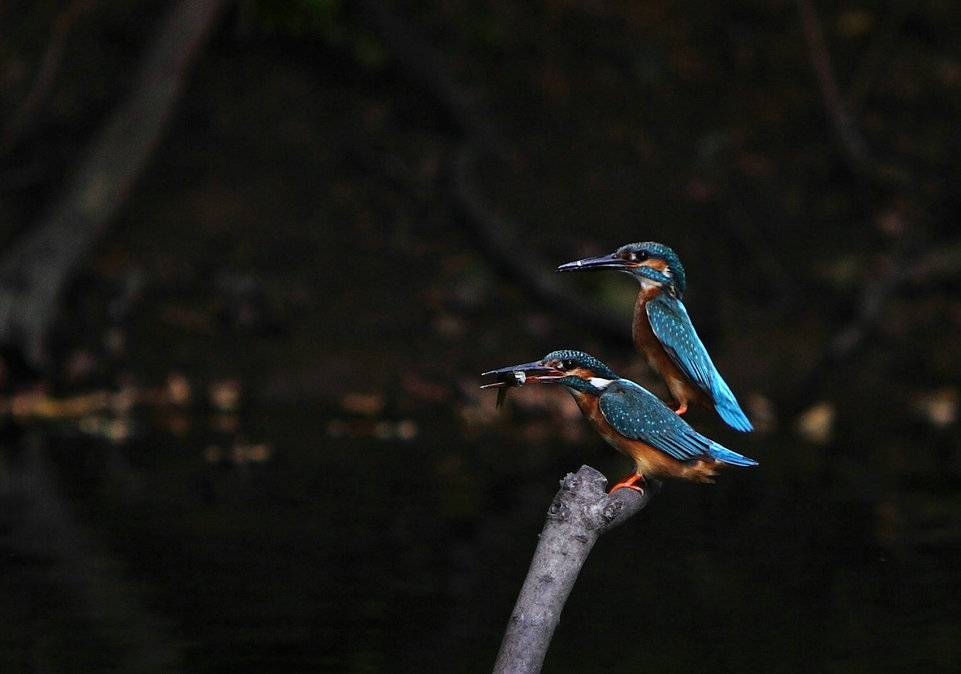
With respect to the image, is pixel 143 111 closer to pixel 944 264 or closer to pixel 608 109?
pixel 608 109

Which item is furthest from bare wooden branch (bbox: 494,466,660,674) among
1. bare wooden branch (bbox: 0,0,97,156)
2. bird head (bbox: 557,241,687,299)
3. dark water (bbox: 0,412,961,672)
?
bare wooden branch (bbox: 0,0,97,156)

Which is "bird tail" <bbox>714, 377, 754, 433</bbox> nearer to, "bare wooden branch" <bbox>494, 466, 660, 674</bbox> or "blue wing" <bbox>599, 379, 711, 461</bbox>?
"blue wing" <bbox>599, 379, 711, 461</bbox>

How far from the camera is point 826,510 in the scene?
32.0ft

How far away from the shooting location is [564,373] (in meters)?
4.17

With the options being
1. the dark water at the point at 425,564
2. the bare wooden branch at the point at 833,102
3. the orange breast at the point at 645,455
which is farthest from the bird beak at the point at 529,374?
the bare wooden branch at the point at 833,102

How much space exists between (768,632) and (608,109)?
10954 mm

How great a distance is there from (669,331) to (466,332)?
410 inches

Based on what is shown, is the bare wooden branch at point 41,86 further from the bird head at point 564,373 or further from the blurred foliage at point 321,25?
the bird head at point 564,373

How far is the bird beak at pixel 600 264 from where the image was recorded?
4227 mm

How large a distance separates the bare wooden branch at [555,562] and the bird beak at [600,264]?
1.98ft

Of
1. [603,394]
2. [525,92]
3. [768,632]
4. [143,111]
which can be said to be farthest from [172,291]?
[603,394]

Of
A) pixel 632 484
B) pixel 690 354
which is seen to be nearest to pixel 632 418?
pixel 690 354

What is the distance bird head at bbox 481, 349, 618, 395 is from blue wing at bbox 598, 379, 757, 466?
1.7 inches

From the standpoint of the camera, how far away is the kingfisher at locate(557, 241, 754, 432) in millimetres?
4285
